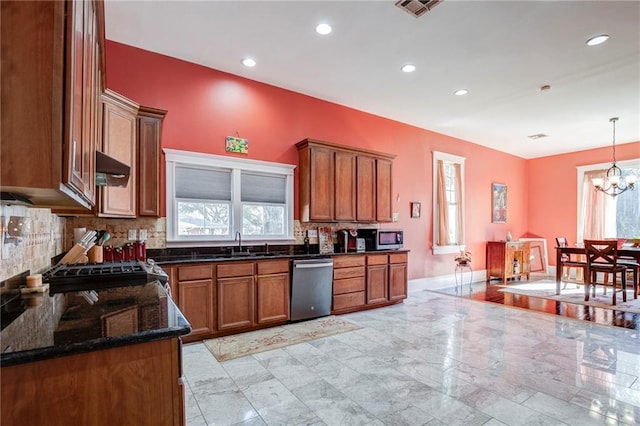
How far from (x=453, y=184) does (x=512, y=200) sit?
2588 millimetres

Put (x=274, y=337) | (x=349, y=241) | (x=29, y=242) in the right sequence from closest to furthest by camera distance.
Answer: (x=29, y=242), (x=274, y=337), (x=349, y=241)

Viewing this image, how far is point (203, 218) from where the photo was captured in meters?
4.15

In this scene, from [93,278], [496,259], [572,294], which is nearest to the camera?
[93,278]

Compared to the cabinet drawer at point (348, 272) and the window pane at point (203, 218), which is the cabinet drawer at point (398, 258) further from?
the window pane at point (203, 218)

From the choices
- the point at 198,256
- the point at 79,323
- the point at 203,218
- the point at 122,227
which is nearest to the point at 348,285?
the point at 198,256

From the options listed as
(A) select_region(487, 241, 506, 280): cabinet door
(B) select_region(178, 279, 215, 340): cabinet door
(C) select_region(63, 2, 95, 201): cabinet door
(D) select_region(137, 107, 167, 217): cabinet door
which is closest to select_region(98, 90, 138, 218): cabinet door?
(D) select_region(137, 107, 167, 217): cabinet door

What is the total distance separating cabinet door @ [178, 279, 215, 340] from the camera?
346 cm

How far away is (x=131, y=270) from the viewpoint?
2359mm

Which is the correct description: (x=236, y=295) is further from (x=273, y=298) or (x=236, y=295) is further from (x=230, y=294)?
(x=273, y=298)

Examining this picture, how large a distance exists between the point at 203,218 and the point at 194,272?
2.81 ft

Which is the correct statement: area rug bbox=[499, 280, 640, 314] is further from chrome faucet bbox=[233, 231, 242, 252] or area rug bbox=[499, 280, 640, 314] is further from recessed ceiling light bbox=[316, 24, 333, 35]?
recessed ceiling light bbox=[316, 24, 333, 35]

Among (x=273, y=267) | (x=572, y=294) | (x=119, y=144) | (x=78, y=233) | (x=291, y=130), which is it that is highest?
(x=291, y=130)

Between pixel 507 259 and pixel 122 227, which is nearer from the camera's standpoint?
pixel 122 227

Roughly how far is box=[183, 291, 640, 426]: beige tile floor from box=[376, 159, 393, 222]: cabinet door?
76.6 inches
